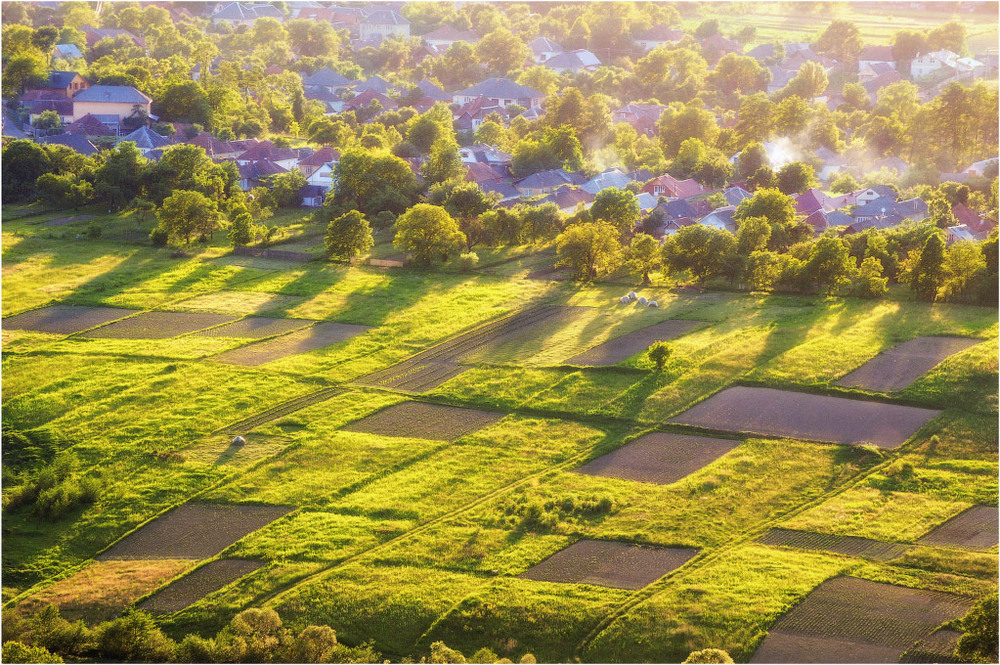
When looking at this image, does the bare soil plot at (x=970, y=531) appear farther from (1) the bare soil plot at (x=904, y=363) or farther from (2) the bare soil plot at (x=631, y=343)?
(2) the bare soil plot at (x=631, y=343)

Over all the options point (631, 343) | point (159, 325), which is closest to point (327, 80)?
point (159, 325)

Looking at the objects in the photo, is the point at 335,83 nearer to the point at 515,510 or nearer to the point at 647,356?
the point at 647,356

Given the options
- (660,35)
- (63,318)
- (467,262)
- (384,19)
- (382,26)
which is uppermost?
(384,19)

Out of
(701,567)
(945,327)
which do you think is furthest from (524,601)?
(945,327)

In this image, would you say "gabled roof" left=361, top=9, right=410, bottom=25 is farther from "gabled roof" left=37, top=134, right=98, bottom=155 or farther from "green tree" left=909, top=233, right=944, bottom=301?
"green tree" left=909, top=233, right=944, bottom=301

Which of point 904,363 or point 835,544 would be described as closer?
point 835,544

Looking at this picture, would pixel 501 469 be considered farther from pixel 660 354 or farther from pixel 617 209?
pixel 617 209
